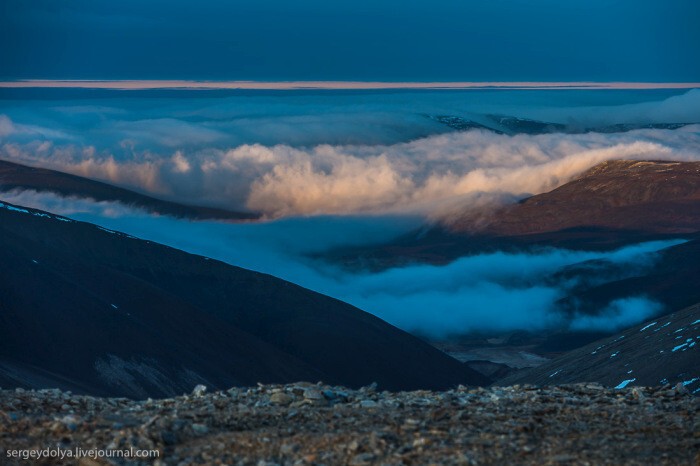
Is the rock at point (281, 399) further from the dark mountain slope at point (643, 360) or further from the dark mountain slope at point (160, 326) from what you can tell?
the dark mountain slope at point (643, 360)

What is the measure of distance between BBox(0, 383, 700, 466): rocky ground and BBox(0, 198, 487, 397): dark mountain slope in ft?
70.0

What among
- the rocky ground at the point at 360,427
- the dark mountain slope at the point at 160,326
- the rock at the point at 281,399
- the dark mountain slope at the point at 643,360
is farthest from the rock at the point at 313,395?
the dark mountain slope at the point at 643,360

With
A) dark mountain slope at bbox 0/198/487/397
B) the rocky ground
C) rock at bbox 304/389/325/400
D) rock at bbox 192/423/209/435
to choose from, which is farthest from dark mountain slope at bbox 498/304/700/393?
rock at bbox 192/423/209/435

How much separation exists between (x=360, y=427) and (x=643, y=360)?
41.1 m

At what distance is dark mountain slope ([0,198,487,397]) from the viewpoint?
176 ft

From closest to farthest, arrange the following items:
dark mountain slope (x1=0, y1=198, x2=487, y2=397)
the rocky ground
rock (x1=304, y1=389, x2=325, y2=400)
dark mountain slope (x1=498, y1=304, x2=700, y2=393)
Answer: the rocky ground, rock (x1=304, y1=389, x2=325, y2=400), dark mountain slope (x1=498, y1=304, x2=700, y2=393), dark mountain slope (x1=0, y1=198, x2=487, y2=397)

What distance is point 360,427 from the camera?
12281 millimetres

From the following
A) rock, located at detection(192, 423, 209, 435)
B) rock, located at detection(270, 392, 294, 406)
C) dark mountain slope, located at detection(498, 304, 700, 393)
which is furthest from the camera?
dark mountain slope, located at detection(498, 304, 700, 393)

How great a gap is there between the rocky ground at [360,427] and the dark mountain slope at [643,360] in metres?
27.1

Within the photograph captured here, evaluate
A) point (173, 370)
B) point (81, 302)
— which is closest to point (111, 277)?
point (81, 302)

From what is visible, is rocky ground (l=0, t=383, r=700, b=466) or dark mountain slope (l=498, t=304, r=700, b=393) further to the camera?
dark mountain slope (l=498, t=304, r=700, b=393)

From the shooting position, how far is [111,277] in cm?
7269

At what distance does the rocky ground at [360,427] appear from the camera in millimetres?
11133

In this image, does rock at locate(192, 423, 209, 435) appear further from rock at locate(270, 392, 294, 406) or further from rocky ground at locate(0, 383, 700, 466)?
rock at locate(270, 392, 294, 406)
